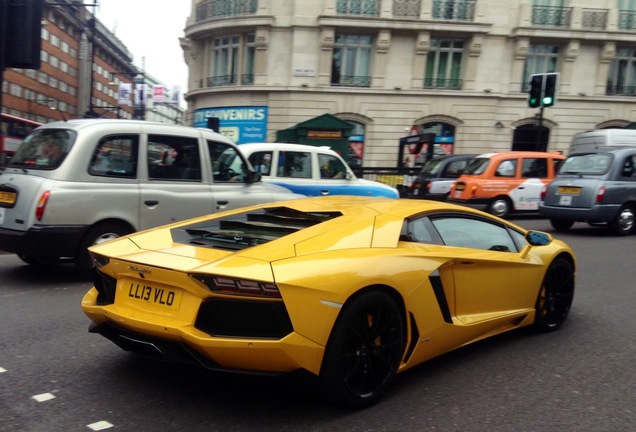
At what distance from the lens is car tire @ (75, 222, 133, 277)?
6012mm

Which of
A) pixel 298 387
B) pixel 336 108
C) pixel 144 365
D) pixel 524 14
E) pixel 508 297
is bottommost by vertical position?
pixel 144 365

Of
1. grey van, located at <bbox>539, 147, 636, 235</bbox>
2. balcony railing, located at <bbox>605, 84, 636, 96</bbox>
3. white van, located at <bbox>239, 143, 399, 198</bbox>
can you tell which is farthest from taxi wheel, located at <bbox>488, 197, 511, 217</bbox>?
balcony railing, located at <bbox>605, 84, 636, 96</bbox>

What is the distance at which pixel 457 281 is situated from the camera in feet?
12.2

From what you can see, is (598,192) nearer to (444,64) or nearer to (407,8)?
(444,64)

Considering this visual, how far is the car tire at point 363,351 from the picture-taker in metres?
2.97

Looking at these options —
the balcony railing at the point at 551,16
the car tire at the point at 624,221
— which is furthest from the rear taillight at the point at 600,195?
the balcony railing at the point at 551,16

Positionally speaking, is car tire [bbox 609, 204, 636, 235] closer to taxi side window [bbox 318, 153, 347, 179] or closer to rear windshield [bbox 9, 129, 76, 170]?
taxi side window [bbox 318, 153, 347, 179]

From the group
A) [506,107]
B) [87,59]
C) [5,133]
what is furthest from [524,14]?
[87,59]

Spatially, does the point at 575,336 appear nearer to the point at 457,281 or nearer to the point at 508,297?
the point at 508,297

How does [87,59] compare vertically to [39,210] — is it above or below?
above

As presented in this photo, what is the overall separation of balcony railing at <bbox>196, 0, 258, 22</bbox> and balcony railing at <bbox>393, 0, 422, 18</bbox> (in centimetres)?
666

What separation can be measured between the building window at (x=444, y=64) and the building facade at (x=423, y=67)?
49 mm

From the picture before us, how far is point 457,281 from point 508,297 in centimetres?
75

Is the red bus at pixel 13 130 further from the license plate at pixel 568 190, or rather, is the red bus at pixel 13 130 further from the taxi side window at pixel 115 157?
the license plate at pixel 568 190
